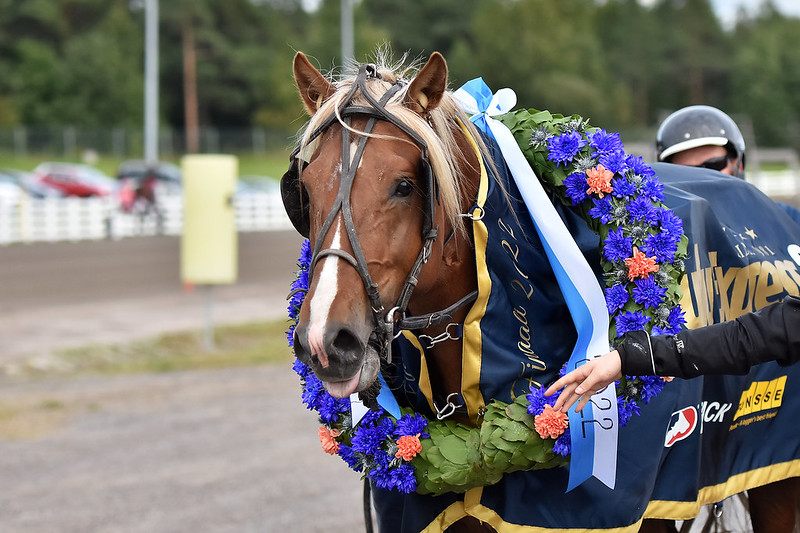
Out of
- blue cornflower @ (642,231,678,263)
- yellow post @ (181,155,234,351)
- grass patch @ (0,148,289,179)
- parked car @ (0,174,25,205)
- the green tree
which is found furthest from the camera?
the green tree

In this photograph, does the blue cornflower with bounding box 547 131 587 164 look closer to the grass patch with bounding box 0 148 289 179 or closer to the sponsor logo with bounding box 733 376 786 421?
the sponsor logo with bounding box 733 376 786 421

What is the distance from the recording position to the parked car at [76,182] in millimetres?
30625

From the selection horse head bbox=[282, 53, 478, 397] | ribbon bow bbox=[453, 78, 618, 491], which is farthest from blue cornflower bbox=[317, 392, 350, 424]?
ribbon bow bbox=[453, 78, 618, 491]

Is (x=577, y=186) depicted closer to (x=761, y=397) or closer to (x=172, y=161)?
(x=761, y=397)

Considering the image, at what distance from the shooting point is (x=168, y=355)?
989 centimetres

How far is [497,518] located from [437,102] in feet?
4.19

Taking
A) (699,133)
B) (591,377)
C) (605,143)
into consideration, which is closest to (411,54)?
(699,133)

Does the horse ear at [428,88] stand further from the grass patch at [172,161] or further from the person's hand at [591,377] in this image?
the grass patch at [172,161]

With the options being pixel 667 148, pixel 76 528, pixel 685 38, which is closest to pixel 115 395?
pixel 76 528

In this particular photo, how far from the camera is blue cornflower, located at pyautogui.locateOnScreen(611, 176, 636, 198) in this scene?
9.53 feet

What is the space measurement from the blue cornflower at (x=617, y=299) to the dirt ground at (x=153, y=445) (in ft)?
9.36

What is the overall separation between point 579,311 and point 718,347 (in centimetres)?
47

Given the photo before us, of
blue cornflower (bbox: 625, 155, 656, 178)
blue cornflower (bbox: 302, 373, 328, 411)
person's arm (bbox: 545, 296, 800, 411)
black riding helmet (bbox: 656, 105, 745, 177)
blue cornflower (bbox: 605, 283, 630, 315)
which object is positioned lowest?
blue cornflower (bbox: 302, 373, 328, 411)

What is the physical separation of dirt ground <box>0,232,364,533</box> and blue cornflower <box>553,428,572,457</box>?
2.70 meters
